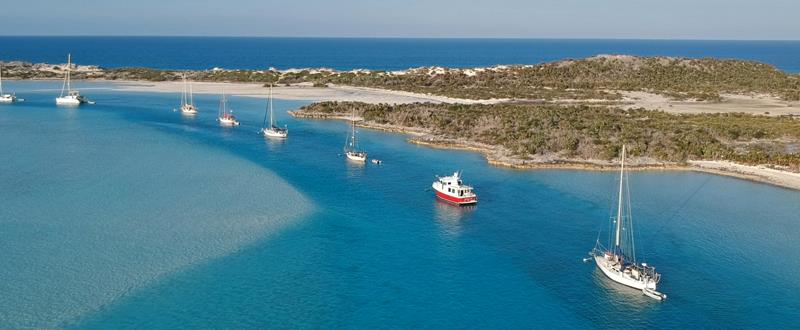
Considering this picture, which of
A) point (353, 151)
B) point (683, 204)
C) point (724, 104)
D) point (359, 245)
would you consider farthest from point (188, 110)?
point (724, 104)

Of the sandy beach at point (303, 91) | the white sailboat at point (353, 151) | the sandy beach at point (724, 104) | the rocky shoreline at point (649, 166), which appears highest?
the sandy beach at point (724, 104)

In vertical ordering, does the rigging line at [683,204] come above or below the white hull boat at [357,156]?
below

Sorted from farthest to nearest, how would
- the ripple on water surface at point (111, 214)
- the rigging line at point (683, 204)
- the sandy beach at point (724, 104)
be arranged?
the sandy beach at point (724, 104)
the rigging line at point (683, 204)
the ripple on water surface at point (111, 214)

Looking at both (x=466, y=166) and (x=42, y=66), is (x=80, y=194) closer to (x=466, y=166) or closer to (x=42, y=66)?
(x=466, y=166)

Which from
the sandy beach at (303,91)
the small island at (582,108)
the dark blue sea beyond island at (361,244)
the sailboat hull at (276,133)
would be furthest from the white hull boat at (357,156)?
the sandy beach at (303,91)

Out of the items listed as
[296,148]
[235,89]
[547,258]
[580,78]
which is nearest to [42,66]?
[235,89]

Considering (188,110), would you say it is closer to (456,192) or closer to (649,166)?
(456,192)

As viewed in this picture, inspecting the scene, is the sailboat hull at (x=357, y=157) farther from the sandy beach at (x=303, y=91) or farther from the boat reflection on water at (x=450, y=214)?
the sandy beach at (x=303, y=91)
